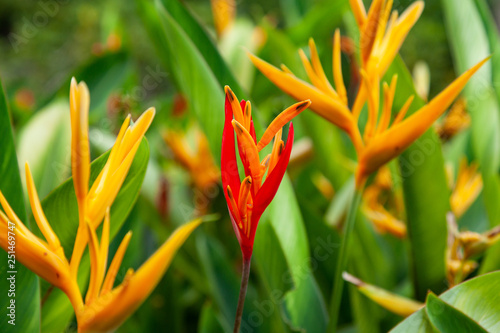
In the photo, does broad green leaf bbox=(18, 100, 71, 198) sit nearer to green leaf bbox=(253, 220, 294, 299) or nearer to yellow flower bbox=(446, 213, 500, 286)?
green leaf bbox=(253, 220, 294, 299)

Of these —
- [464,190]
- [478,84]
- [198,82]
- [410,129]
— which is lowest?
[464,190]

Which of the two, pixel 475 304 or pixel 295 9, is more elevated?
pixel 295 9

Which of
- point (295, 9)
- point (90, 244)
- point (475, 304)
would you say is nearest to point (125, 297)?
point (90, 244)

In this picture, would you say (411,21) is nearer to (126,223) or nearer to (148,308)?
(126,223)

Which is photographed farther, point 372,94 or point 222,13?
point 222,13

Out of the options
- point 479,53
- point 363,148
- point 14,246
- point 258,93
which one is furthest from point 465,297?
point 258,93

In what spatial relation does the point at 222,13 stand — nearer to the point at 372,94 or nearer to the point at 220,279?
the point at 220,279
